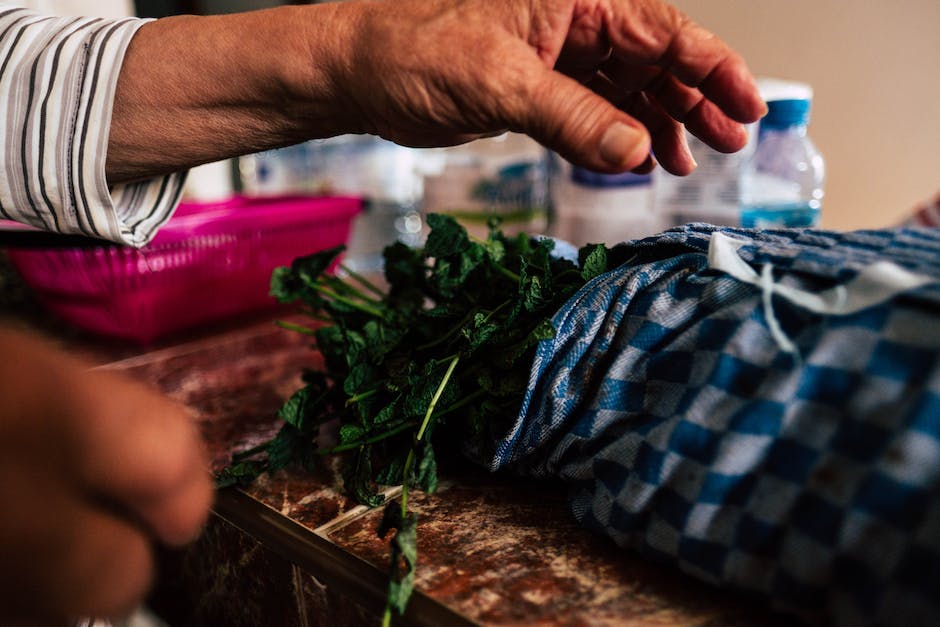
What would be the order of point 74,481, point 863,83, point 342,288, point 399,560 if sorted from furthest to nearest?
point 863,83
point 342,288
point 399,560
point 74,481

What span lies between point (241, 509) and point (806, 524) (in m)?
0.36

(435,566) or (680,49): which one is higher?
(680,49)

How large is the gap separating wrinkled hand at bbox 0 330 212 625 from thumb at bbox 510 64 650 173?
0.25m

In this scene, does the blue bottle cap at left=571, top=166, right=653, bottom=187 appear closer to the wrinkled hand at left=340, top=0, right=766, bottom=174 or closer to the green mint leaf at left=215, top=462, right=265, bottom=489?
the wrinkled hand at left=340, top=0, right=766, bottom=174

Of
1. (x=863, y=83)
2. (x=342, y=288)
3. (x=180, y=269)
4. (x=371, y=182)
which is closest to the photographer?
(x=342, y=288)

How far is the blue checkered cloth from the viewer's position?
0.26 metres

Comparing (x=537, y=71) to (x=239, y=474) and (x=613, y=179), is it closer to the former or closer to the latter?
(x=239, y=474)

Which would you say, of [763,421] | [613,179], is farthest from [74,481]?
[613,179]

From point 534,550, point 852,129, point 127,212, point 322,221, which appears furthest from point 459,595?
point 852,129

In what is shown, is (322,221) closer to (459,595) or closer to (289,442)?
(289,442)

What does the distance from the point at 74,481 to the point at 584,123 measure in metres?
0.29

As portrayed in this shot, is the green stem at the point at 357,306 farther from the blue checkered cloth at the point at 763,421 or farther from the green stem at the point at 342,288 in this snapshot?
the blue checkered cloth at the point at 763,421

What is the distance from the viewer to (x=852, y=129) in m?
1.01

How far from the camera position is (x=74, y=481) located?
0.21 m
